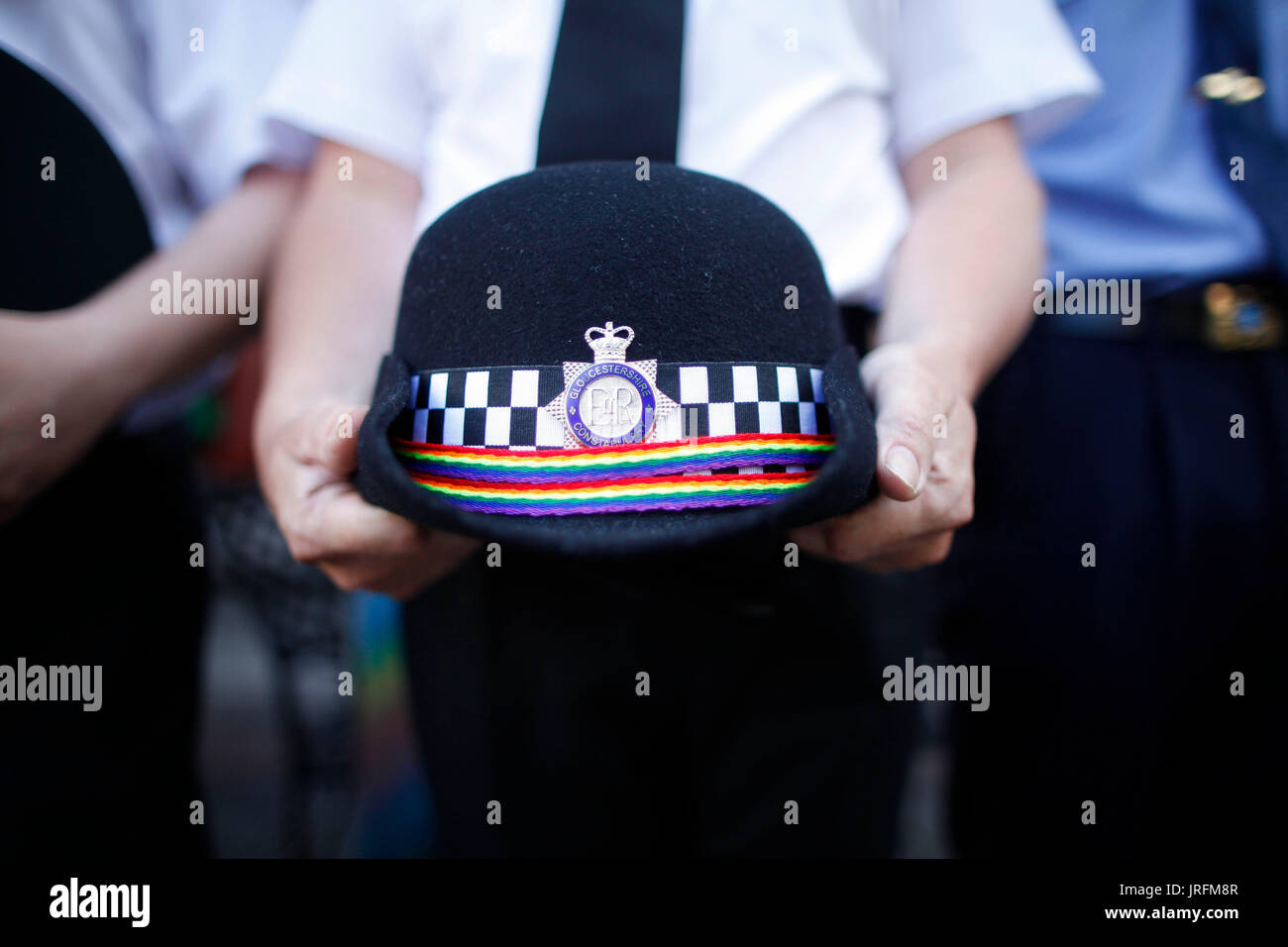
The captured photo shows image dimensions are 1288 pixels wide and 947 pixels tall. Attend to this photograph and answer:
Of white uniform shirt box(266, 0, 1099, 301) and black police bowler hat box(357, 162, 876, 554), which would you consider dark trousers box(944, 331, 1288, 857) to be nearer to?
white uniform shirt box(266, 0, 1099, 301)

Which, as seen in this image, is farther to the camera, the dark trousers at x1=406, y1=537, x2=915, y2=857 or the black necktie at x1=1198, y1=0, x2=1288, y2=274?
the black necktie at x1=1198, y1=0, x2=1288, y2=274

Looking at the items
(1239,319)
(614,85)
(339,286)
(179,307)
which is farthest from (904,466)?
(179,307)

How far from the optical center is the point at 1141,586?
938 mm

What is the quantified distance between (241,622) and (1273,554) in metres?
2.69

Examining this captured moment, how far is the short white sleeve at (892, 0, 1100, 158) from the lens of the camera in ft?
2.50

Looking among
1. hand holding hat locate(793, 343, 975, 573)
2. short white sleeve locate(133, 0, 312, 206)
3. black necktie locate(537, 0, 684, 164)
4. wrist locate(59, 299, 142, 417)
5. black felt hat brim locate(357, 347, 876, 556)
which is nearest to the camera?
black felt hat brim locate(357, 347, 876, 556)

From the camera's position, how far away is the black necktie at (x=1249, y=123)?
92 centimetres

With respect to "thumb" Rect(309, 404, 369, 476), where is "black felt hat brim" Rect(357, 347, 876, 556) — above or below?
below

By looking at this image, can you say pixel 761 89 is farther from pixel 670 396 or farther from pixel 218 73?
pixel 218 73

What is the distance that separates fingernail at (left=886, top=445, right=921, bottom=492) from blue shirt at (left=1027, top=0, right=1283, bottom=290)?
617 millimetres

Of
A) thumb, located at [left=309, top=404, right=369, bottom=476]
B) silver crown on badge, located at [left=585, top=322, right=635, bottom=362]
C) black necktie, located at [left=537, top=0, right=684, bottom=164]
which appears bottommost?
thumb, located at [left=309, top=404, right=369, bottom=476]

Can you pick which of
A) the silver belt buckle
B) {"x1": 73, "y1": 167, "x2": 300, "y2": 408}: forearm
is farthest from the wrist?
the silver belt buckle
